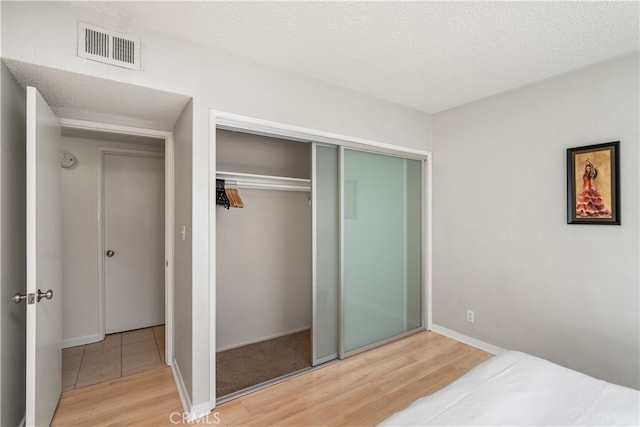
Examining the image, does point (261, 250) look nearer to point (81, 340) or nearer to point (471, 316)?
point (81, 340)

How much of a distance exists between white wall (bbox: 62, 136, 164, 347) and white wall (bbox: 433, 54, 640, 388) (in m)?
3.76

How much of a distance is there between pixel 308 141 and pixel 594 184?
7.34ft

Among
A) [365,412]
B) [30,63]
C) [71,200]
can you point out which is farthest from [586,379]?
[71,200]

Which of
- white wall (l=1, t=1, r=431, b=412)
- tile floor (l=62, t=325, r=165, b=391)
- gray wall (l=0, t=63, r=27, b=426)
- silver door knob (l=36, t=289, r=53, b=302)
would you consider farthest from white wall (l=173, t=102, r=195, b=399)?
gray wall (l=0, t=63, r=27, b=426)

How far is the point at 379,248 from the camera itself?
3.11 m

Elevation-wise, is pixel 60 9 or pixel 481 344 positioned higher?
pixel 60 9

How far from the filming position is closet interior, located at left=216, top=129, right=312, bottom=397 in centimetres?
293

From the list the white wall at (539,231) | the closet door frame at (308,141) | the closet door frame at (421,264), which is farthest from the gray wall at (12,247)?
the white wall at (539,231)

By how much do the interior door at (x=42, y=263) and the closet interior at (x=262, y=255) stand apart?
1.14 metres

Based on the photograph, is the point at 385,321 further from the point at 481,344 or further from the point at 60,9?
the point at 60,9

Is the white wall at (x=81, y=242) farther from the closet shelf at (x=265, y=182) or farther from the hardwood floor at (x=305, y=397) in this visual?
the closet shelf at (x=265, y=182)

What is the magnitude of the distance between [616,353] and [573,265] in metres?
0.65

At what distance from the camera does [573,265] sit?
2.42 meters

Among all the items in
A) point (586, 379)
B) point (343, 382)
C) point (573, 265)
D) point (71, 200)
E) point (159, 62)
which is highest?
point (159, 62)
